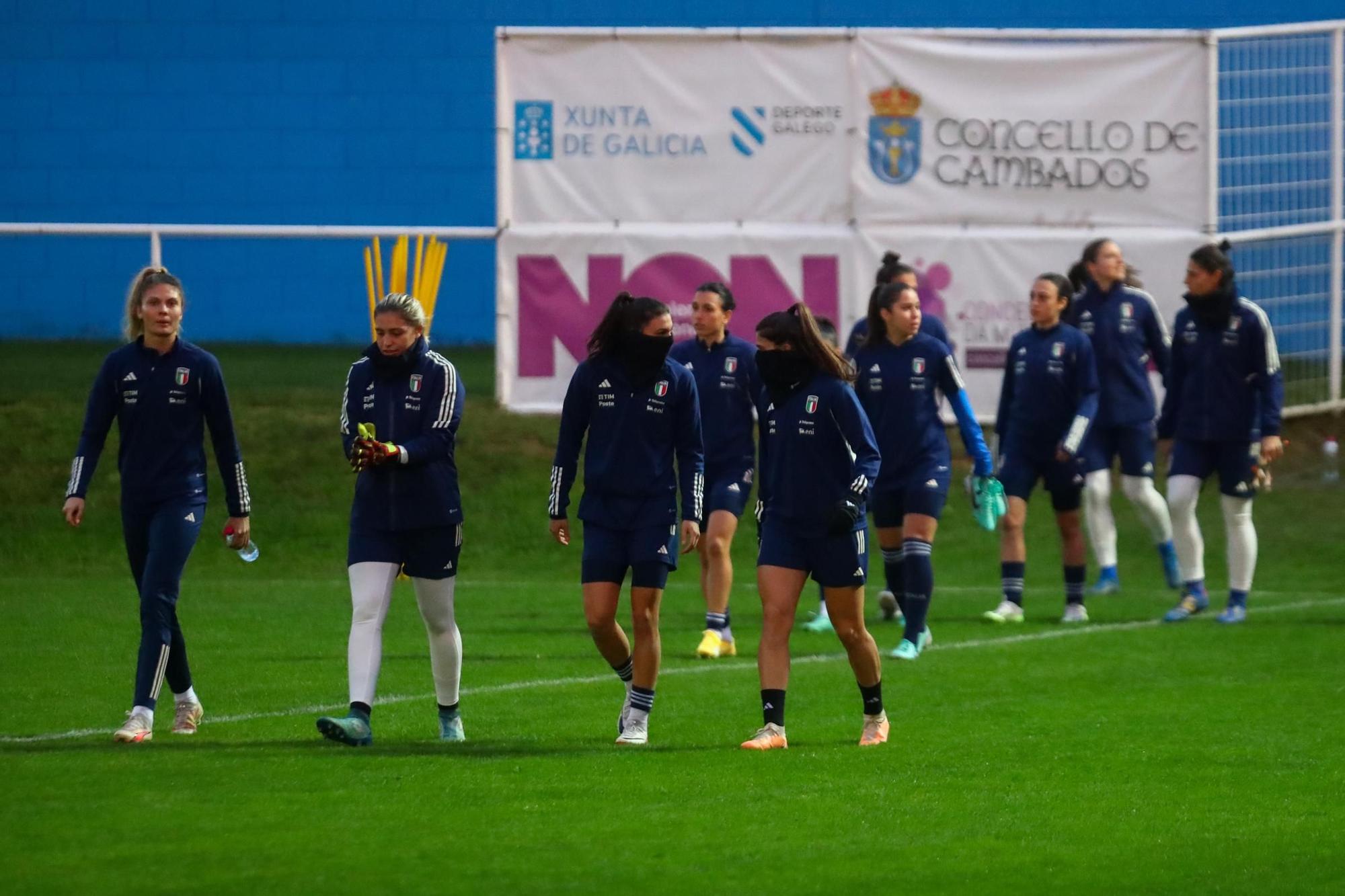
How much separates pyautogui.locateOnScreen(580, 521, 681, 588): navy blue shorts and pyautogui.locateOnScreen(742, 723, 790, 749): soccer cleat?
0.72 m

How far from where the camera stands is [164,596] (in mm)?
8406

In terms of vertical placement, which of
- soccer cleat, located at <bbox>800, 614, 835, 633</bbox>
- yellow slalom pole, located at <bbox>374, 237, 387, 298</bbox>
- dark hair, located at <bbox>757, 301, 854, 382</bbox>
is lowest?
soccer cleat, located at <bbox>800, 614, 835, 633</bbox>

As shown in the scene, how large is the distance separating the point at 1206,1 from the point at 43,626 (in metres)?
14.5

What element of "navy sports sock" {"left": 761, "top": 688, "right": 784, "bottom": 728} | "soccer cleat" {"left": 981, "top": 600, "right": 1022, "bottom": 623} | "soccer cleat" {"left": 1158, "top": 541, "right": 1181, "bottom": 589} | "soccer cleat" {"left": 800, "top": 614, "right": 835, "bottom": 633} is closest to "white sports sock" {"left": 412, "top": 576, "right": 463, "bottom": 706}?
"navy sports sock" {"left": 761, "top": 688, "right": 784, "bottom": 728}

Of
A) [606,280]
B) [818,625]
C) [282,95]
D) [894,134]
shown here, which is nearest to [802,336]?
[818,625]

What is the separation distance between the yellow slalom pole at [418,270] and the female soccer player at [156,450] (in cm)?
880

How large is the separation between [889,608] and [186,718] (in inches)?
232

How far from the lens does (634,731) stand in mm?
8484

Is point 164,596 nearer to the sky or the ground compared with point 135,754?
nearer to the sky

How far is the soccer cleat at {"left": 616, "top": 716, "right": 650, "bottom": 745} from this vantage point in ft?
27.8

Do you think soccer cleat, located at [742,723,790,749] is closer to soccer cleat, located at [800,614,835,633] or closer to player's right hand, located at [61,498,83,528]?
player's right hand, located at [61,498,83,528]

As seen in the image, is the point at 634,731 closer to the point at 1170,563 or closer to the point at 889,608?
the point at 889,608

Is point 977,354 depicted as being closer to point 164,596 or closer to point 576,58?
point 576,58

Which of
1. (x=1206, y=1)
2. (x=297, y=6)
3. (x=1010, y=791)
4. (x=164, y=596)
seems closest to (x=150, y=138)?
(x=297, y=6)
